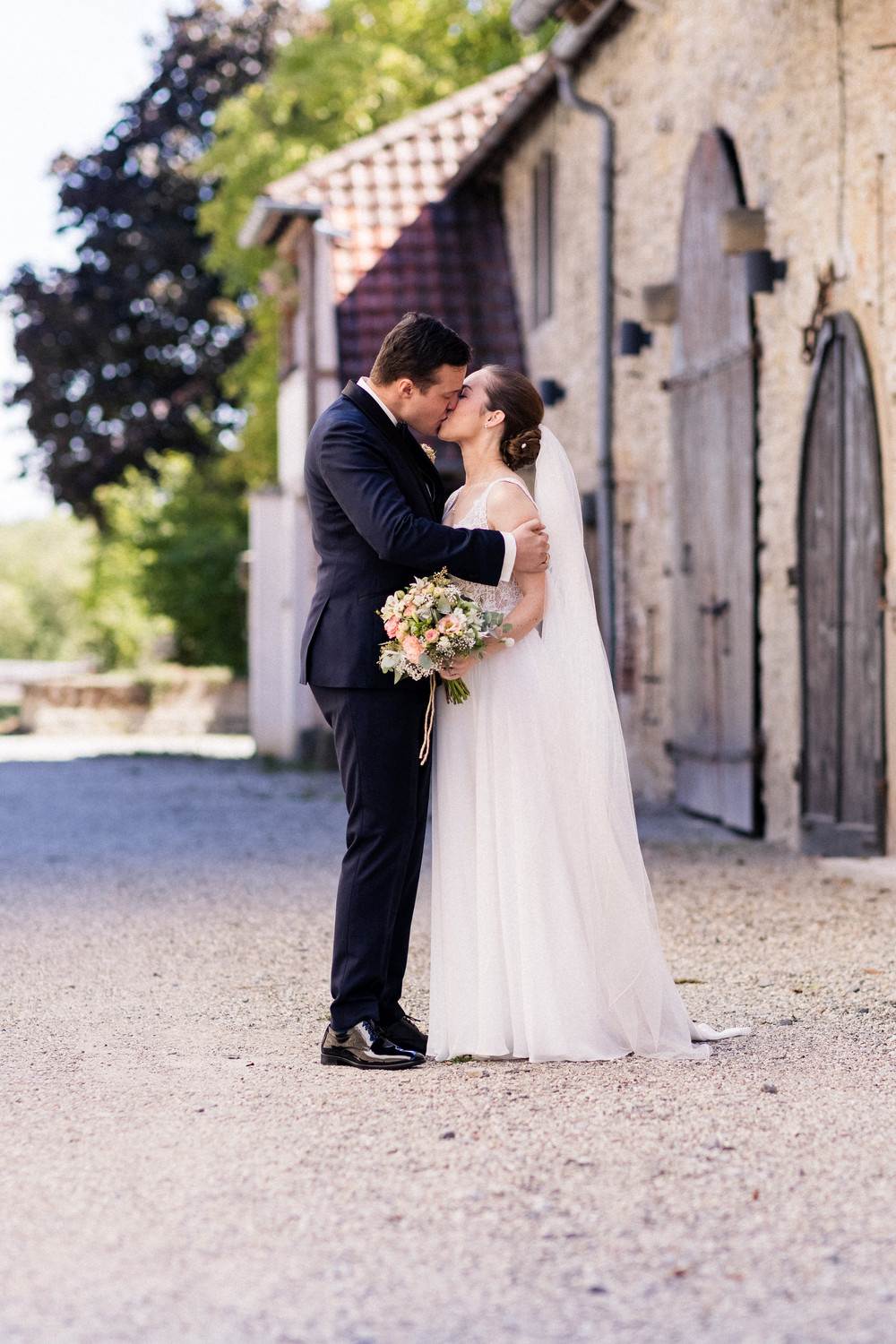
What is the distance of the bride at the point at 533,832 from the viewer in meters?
4.31

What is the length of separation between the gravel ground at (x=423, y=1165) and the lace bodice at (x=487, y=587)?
1.24 meters

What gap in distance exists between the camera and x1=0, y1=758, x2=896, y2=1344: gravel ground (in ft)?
8.54

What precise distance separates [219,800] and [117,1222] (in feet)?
31.8

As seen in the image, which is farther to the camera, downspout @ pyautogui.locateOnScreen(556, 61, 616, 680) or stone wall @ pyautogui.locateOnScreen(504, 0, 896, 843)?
downspout @ pyautogui.locateOnScreen(556, 61, 616, 680)

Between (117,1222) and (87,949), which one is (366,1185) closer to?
(117,1222)

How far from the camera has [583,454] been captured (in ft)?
42.1

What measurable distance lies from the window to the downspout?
1.87 meters

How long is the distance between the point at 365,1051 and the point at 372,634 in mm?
1095

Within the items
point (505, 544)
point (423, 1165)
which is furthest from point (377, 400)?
point (423, 1165)

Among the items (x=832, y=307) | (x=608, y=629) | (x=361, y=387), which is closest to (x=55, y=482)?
(x=608, y=629)

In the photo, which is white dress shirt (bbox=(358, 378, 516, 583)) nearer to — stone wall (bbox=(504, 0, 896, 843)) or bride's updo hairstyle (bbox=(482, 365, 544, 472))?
bride's updo hairstyle (bbox=(482, 365, 544, 472))

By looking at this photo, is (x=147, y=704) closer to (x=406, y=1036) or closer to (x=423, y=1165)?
(x=406, y=1036)

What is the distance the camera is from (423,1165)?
11.0 ft

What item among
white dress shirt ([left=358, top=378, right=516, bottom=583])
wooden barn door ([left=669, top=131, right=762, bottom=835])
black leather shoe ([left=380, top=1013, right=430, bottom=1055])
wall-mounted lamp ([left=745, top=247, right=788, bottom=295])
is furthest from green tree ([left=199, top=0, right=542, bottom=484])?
black leather shoe ([left=380, top=1013, right=430, bottom=1055])
